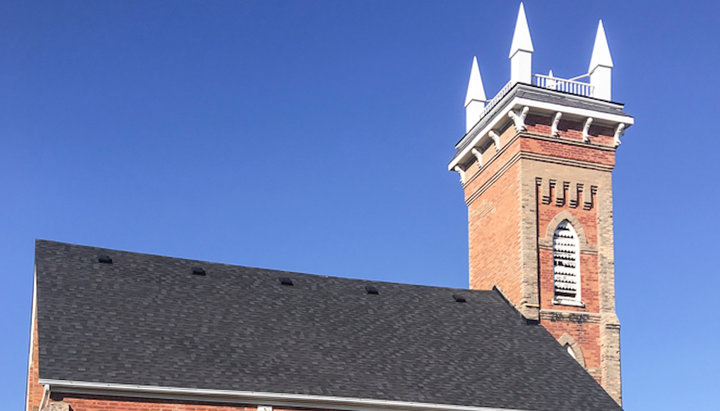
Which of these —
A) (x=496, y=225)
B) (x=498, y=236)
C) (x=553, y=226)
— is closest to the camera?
(x=553, y=226)

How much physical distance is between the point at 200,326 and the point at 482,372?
820cm

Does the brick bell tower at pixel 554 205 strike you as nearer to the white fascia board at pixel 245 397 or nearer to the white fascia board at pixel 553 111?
the white fascia board at pixel 553 111

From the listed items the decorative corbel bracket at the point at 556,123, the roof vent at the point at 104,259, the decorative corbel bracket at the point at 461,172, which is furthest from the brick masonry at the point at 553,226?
the roof vent at the point at 104,259

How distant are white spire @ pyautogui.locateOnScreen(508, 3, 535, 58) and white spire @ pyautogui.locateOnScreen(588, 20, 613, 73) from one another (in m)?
3.08

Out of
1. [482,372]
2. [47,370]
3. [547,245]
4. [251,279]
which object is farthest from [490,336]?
[47,370]

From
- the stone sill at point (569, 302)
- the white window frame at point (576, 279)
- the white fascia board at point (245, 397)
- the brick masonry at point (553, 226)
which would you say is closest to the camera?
the white fascia board at point (245, 397)

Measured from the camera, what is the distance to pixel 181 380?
2181cm

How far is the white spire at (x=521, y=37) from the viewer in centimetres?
3472

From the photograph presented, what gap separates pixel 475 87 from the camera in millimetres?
38312

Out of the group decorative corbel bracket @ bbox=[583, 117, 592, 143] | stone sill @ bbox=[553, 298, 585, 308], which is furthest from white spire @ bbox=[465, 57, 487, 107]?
stone sill @ bbox=[553, 298, 585, 308]

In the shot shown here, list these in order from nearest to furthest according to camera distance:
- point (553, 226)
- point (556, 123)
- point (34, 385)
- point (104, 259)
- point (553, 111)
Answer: point (34, 385), point (104, 259), point (553, 226), point (553, 111), point (556, 123)

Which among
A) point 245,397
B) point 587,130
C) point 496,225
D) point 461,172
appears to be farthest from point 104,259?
point 587,130

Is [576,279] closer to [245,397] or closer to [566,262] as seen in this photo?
[566,262]

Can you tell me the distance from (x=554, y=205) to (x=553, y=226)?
2.59ft
